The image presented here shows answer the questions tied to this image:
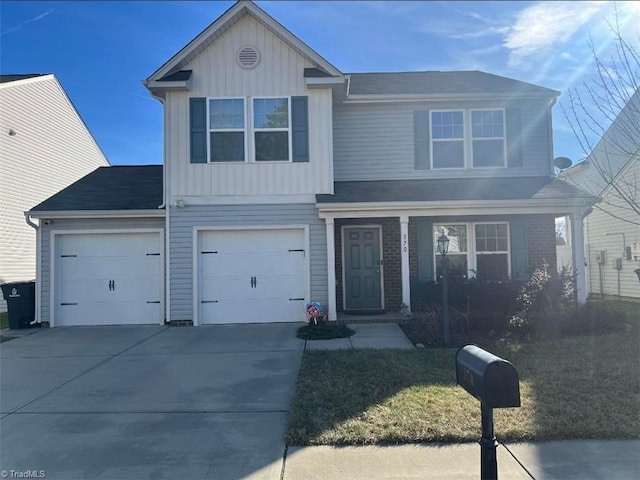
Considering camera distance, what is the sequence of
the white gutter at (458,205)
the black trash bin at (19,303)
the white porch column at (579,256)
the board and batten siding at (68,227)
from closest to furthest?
the white gutter at (458,205), the white porch column at (579,256), the black trash bin at (19,303), the board and batten siding at (68,227)

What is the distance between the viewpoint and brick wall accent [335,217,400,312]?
37.0 ft

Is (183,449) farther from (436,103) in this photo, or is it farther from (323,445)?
(436,103)

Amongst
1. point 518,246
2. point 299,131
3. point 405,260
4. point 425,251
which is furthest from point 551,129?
point 299,131

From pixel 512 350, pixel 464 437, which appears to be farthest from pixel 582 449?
pixel 512 350

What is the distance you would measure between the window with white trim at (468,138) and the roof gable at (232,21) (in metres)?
3.14

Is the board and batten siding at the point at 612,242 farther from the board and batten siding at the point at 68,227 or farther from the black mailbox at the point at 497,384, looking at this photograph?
the black mailbox at the point at 497,384

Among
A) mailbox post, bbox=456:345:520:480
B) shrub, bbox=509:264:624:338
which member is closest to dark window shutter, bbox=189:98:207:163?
shrub, bbox=509:264:624:338

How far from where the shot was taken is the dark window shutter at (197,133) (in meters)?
10.5

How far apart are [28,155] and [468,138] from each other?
597 inches

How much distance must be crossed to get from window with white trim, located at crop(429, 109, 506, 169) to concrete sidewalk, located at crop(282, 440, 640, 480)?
8624mm

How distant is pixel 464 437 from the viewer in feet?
13.3

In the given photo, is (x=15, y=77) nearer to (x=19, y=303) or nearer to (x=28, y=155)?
(x=28, y=155)

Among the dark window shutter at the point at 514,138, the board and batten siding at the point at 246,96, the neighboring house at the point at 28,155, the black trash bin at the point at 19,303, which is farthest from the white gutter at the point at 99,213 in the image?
the dark window shutter at the point at 514,138

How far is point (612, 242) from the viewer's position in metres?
16.1
